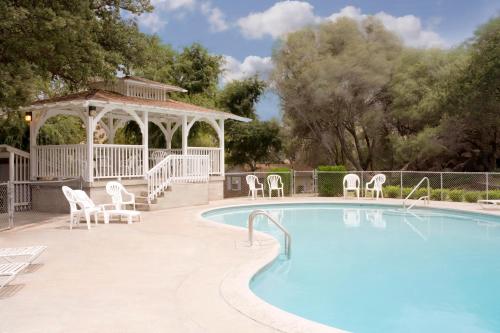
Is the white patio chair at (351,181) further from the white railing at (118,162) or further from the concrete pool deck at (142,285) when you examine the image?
the concrete pool deck at (142,285)

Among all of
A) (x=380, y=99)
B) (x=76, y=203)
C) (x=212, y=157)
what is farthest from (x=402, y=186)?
(x=76, y=203)

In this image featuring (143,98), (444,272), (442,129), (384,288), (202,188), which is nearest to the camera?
(384,288)

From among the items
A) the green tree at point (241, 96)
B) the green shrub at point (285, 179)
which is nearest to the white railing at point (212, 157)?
the green shrub at point (285, 179)

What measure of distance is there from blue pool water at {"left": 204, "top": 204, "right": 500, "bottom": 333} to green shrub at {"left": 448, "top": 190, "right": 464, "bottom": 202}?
15.0ft

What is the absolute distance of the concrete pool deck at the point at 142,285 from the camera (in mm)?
4297

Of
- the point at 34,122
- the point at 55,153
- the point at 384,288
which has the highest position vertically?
the point at 34,122

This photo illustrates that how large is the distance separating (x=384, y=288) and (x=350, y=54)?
2162 centimetres

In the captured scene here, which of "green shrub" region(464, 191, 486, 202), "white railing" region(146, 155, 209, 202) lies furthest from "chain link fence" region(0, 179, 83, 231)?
"green shrub" region(464, 191, 486, 202)

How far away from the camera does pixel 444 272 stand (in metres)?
7.88

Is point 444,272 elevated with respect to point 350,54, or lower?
lower

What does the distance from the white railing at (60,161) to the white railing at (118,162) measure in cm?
44

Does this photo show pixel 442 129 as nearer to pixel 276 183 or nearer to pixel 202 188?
pixel 276 183

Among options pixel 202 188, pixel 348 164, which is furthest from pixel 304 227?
pixel 348 164

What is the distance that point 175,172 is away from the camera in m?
16.1
